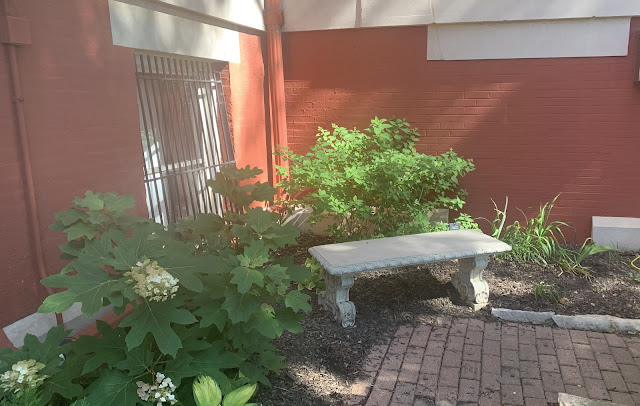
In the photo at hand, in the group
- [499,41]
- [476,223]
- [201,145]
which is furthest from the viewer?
[476,223]

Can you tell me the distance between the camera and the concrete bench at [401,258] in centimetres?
416

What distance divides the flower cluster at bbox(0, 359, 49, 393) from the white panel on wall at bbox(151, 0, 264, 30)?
3224 mm

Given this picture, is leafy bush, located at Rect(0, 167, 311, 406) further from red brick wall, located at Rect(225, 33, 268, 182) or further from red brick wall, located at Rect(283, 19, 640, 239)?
red brick wall, located at Rect(283, 19, 640, 239)

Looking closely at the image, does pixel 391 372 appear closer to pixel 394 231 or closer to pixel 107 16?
pixel 394 231

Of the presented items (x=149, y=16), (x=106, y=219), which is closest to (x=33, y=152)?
(x=106, y=219)

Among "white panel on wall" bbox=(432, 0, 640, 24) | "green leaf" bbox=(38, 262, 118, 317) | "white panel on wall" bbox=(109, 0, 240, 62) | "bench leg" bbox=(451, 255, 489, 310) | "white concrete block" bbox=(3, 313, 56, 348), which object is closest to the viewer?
"green leaf" bbox=(38, 262, 118, 317)

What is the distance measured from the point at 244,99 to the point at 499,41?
122 inches

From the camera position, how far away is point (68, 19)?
342 cm

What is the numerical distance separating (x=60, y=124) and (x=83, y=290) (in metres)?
1.71

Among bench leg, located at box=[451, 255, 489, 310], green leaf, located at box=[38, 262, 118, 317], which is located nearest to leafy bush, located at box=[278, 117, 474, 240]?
bench leg, located at box=[451, 255, 489, 310]

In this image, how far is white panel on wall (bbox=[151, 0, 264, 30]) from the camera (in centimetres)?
482

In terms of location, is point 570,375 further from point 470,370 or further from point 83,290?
point 83,290

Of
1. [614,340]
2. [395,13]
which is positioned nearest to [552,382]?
[614,340]

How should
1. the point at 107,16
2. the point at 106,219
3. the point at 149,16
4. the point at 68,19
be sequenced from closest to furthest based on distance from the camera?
the point at 106,219
the point at 68,19
the point at 107,16
the point at 149,16
